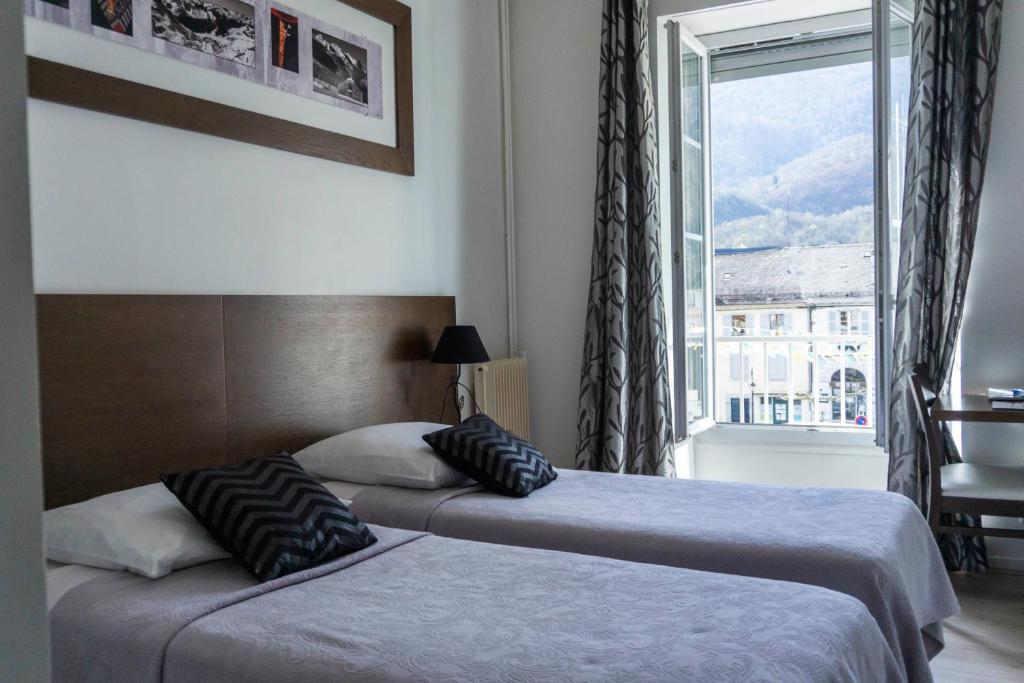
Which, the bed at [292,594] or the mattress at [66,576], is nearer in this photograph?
the bed at [292,594]

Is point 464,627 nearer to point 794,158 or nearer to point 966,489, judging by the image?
point 966,489

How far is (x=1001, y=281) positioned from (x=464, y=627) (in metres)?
3.08

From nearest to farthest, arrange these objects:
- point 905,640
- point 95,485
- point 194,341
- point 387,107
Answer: point 905,640
point 95,485
point 194,341
point 387,107

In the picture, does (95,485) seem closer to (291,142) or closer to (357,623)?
(357,623)

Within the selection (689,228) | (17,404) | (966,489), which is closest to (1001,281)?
(966,489)

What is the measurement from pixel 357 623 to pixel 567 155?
320 cm

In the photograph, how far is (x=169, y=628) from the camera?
1.71 meters

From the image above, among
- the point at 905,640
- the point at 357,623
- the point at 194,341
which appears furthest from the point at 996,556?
the point at 194,341

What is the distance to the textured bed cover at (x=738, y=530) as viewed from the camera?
Result: 213 cm

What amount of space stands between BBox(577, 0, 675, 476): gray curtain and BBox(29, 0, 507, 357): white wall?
603 mm

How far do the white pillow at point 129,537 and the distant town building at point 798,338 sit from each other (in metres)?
4.37

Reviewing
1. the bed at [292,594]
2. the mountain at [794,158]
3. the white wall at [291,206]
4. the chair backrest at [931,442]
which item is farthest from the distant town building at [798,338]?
the bed at [292,594]

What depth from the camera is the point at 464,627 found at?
1.70 metres

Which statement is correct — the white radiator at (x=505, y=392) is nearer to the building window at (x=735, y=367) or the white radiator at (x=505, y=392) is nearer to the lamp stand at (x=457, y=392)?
the lamp stand at (x=457, y=392)
